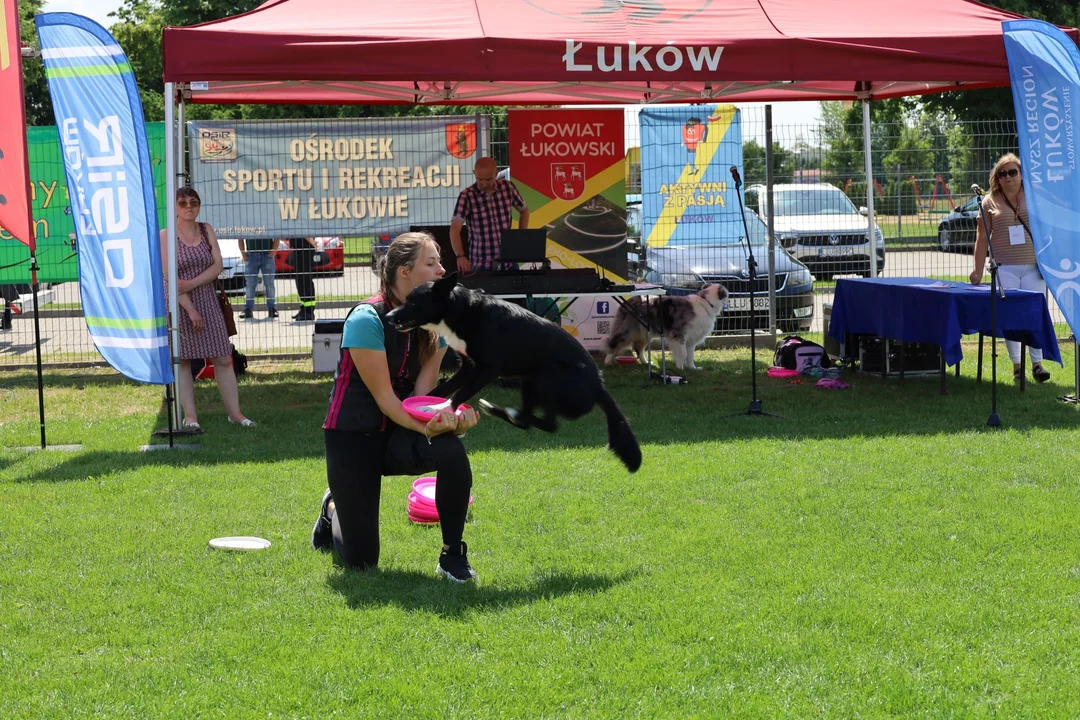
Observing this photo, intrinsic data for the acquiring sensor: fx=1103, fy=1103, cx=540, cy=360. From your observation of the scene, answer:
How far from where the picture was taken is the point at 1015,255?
29.0 feet

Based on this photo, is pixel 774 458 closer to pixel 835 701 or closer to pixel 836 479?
pixel 836 479

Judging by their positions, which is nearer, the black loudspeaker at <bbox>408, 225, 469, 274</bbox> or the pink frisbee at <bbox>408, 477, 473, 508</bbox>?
the pink frisbee at <bbox>408, 477, 473, 508</bbox>

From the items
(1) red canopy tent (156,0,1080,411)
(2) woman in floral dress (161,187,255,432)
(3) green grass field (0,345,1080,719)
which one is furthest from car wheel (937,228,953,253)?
(2) woman in floral dress (161,187,255,432)

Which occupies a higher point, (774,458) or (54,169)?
(54,169)

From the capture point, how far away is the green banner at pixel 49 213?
10.9 m

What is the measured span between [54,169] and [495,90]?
179 inches

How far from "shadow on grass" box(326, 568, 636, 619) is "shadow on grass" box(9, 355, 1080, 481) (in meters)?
2.53

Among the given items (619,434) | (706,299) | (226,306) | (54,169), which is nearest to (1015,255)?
(706,299)

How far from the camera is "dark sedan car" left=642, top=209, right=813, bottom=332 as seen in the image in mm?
11555

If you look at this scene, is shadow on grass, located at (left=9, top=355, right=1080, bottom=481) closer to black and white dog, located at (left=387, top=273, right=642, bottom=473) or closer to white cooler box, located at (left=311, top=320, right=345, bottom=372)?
white cooler box, located at (left=311, top=320, right=345, bottom=372)

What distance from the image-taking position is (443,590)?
415 cm

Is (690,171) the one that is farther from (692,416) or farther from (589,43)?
(692,416)

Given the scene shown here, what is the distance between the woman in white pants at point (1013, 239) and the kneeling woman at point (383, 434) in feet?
19.8

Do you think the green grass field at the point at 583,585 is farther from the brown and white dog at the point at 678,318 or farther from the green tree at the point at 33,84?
the green tree at the point at 33,84
